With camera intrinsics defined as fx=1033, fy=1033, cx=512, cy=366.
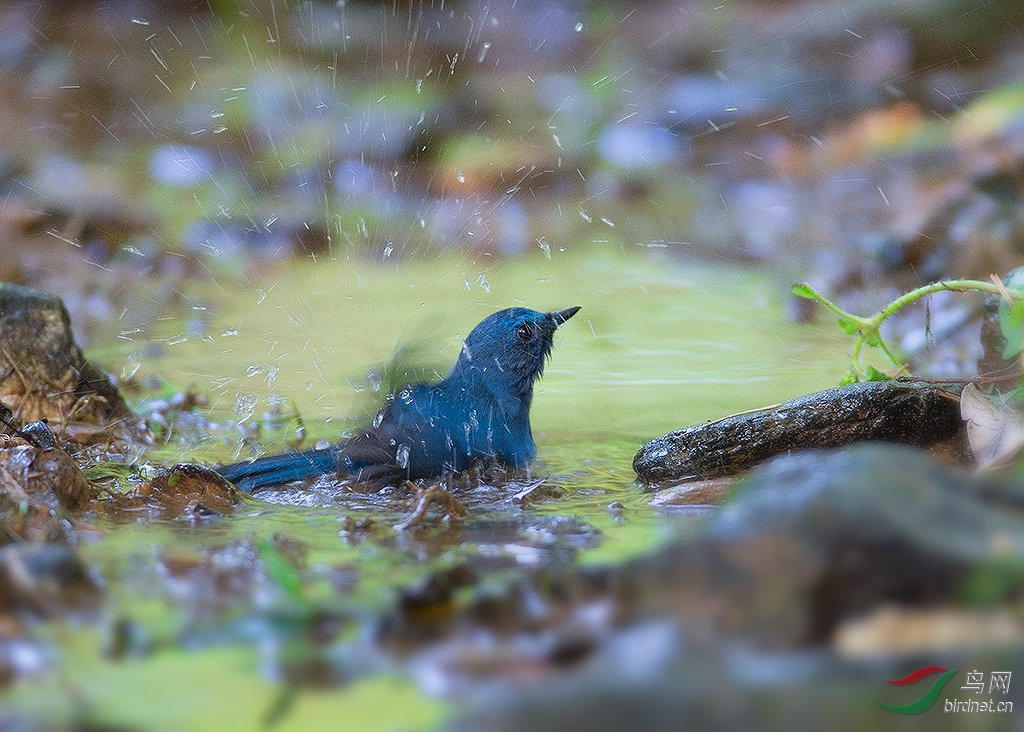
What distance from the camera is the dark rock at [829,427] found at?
3402 mm

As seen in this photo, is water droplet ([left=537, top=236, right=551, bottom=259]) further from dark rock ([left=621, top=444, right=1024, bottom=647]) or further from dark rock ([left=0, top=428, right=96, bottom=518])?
dark rock ([left=621, top=444, right=1024, bottom=647])

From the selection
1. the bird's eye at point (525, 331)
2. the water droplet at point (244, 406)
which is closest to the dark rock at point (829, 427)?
the bird's eye at point (525, 331)

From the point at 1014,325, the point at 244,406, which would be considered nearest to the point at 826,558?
the point at 1014,325

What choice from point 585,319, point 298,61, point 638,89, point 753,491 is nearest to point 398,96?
point 298,61

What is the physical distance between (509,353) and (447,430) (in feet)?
1.99

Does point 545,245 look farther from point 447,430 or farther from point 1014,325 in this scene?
point 1014,325

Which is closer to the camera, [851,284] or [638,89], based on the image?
[851,284]

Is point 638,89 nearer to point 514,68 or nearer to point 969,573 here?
point 514,68

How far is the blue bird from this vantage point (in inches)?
145

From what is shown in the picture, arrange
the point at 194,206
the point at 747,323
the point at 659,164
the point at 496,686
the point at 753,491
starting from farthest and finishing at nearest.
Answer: the point at 659,164 → the point at 194,206 → the point at 747,323 → the point at 753,491 → the point at 496,686

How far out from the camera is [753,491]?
184 cm

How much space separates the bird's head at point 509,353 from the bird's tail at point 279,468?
0.70m

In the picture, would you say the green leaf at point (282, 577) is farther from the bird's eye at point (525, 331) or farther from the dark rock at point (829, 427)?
the bird's eye at point (525, 331)

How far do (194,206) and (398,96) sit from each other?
3026 mm
